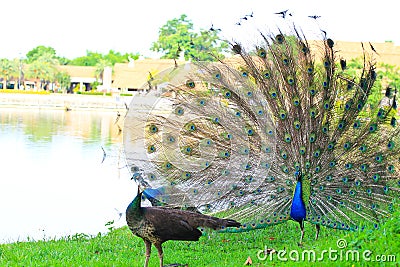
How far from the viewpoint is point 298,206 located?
6805 millimetres

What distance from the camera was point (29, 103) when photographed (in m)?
46.8

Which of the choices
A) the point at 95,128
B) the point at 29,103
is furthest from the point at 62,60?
the point at 95,128

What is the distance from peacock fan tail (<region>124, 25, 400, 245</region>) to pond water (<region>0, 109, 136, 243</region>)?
0.85 metres

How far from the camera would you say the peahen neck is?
6.81 meters

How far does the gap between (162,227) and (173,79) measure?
228 cm

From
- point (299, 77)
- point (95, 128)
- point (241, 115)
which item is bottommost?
point (95, 128)

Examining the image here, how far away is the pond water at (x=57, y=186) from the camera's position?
1080cm

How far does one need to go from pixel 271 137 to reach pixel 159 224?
2169mm

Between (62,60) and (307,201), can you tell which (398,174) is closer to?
(307,201)

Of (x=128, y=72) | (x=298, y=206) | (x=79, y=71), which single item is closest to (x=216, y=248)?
(x=298, y=206)

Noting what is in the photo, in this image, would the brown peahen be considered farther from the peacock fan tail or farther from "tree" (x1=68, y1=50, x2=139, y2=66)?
"tree" (x1=68, y1=50, x2=139, y2=66)

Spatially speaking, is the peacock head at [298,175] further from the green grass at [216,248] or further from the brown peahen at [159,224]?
the brown peahen at [159,224]

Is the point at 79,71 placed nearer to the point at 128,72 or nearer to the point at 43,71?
the point at 43,71

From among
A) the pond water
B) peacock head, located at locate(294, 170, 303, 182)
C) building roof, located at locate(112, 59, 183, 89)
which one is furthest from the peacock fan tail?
building roof, located at locate(112, 59, 183, 89)
